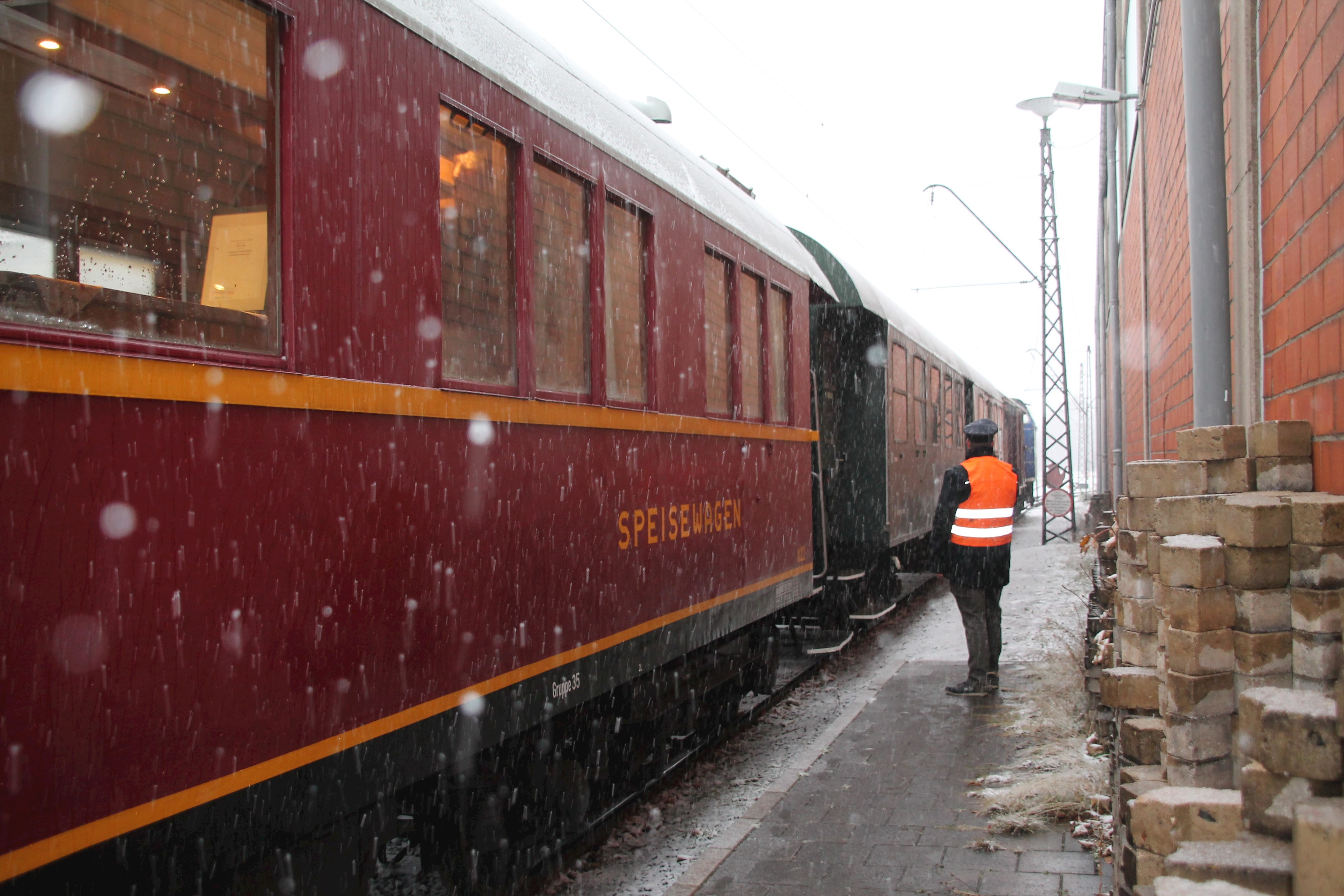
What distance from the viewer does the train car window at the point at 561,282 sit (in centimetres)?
389

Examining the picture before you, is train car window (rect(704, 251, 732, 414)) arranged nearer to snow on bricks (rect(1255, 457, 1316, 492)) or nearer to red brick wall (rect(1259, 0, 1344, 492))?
red brick wall (rect(1259, 0, 1344, 492))

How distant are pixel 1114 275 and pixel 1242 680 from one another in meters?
11.2

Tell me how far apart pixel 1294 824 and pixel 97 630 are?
2149 mm

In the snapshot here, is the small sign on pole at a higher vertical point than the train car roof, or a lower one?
lower

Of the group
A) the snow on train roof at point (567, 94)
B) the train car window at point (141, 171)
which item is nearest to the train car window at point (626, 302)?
the snow on train roof at point (567, 94)

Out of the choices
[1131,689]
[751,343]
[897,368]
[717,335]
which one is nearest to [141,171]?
[1131,689]

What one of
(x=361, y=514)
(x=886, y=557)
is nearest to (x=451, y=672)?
(x=361, y=514)

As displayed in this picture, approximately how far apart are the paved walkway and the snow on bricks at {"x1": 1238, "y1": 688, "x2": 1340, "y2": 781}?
2217 millimetres

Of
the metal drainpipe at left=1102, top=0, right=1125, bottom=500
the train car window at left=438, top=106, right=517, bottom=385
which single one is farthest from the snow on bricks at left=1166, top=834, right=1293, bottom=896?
the metal drainpipe at left=1102, top=0, right=1125, bottom=500

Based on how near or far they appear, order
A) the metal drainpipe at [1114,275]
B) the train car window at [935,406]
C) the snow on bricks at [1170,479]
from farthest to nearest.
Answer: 1. the train car window at [935,406]
2. the metal drainpipe at [1114,275]
3. the snow on bricks at [1170,479]

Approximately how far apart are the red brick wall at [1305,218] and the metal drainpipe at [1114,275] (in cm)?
894

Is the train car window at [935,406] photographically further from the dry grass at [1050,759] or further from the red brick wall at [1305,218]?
the red brick wall at [1305,218]

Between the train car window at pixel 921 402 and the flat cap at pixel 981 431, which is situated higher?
the train car window at pixel 921 402

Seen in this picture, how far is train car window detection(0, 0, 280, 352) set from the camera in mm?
2125
